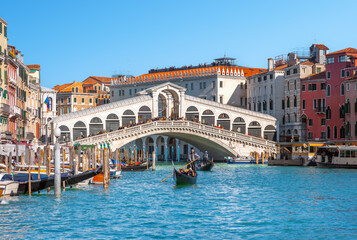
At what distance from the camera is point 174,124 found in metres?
56.8

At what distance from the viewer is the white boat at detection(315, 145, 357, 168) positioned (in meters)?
48.2

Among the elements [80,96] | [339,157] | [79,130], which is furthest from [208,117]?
[80,96]

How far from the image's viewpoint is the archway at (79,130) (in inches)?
2271

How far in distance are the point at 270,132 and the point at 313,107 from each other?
4371 mm

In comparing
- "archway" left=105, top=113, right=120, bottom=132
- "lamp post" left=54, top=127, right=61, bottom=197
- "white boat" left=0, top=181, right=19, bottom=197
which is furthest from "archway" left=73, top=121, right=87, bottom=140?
"lamp post" left=54, top=127, right=61, bottom=197

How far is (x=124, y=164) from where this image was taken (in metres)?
49.6

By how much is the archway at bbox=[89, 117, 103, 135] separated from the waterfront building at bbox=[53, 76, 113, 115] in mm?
25985

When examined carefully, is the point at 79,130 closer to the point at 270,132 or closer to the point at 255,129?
the point at 255,129

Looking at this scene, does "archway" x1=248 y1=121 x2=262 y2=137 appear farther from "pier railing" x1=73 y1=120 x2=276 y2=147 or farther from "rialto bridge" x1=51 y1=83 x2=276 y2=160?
"pier railing" x1=73 y1=120 x2=276 y2=147

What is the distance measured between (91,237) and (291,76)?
47324mm

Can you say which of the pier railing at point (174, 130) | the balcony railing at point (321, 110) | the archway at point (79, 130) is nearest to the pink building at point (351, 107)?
the balcony railing at point (321, 110)

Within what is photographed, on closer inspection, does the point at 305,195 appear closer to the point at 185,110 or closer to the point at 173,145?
the point at 185,110

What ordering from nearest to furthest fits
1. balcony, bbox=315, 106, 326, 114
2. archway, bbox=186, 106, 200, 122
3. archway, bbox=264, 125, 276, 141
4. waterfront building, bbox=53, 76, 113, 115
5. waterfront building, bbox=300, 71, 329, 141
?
balcony, bbox=315, 106, 326, 114 → waterfront building, bbox=300, 71, 329, 141 → archway, bbox=186, 106, 200, 122 → archway, bbox=264, 125, 276, 141 → waterfront building, bbox=53, 76, 113, 115

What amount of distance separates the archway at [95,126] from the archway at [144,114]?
12.4ft
